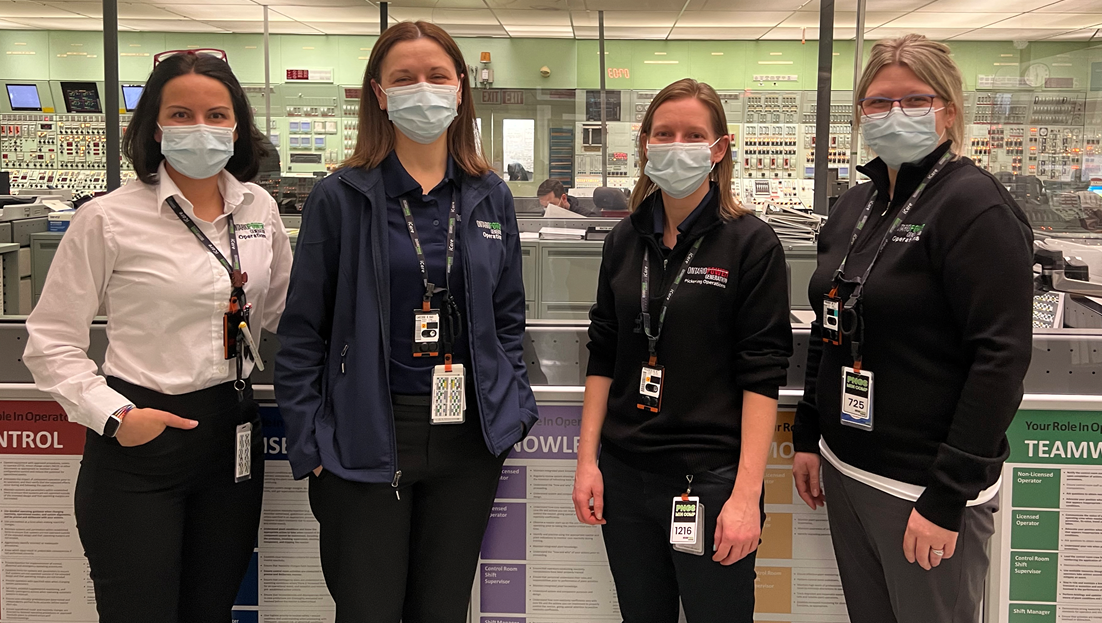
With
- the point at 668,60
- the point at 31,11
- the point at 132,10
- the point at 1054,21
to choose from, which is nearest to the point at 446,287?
the point at 668,60

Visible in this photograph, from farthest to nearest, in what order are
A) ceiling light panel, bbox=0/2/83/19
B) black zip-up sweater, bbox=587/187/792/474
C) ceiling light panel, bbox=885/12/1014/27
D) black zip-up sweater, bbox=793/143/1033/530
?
1. ceiling light panel, bbox=885/12/1014/27
2. ceiling light panel, bbox=0/2/83/19
3. black zip-up sweater, bbox=587/187/792/474
4. black zip-up sweater, bbox=793/143/1033/530

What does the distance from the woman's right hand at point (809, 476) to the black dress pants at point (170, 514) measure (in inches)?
42.7

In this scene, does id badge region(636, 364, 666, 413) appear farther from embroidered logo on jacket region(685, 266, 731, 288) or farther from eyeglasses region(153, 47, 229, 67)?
eyeglasses region(153, 47, 229, 67)

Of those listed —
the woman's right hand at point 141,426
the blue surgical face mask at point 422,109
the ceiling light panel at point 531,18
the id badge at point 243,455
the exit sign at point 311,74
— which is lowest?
the id badge at point 243,455

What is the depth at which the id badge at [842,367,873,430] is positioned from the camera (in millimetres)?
1414

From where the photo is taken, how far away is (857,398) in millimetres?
1433

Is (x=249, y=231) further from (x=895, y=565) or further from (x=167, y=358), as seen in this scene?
(x=895, y=565)

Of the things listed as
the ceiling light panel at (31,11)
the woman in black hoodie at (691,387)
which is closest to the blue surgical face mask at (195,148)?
the woman in black hoodie at (691,387)

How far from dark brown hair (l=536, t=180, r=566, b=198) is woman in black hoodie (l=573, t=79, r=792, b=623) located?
134 inches

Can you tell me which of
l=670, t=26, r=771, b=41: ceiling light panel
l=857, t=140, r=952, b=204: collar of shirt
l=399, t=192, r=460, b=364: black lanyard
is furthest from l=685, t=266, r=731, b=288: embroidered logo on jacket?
l=670, t=26, r=771, b=41: ceiling light panel

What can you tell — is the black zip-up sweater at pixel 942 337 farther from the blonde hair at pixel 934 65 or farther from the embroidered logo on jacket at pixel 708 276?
the embroidered logo on jacket at pixel 708 276

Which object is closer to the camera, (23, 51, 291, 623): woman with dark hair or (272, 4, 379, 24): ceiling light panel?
(23, 51, 291, 623): woman with dark hair

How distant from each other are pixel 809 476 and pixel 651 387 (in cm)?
40

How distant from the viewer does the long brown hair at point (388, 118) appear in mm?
1532
